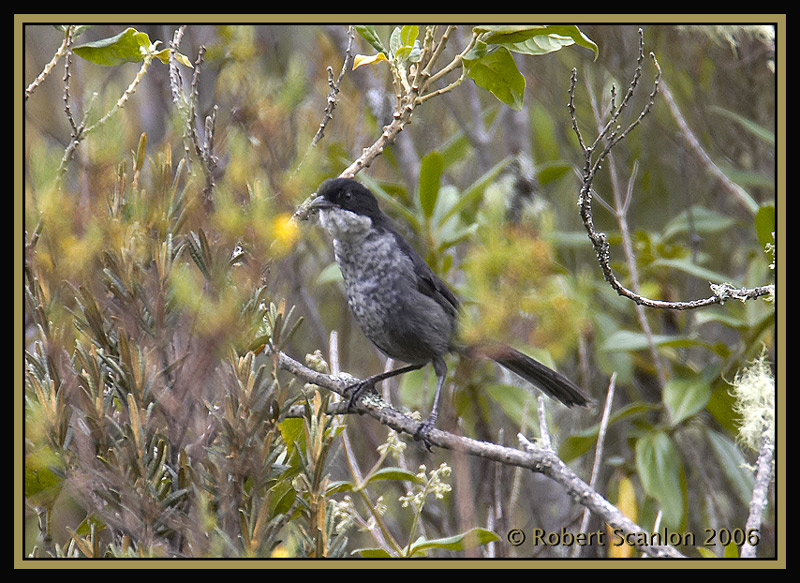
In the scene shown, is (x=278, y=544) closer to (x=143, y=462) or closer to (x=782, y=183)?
(x=143, y=462)

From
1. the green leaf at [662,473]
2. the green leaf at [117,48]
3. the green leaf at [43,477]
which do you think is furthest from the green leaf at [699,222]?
the green leaf at [43,477]

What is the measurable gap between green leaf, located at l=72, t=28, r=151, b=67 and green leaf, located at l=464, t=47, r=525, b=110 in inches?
35.4

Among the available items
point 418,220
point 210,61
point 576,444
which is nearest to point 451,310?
point 418,220

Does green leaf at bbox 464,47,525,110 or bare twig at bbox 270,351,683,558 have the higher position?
green leaf at bbox 464,47,525,110

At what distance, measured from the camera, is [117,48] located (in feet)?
6.93

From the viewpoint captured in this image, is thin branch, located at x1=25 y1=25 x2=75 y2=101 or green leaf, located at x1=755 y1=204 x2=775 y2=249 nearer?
thin branch, located at x1=25 y1=25 x2=75 y2=101

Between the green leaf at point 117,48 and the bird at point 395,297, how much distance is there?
3.86ft

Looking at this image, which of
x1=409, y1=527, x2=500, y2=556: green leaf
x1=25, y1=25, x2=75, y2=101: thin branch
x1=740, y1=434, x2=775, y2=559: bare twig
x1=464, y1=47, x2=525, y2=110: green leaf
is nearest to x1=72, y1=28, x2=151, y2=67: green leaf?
x1=25, y1=25, x2=75, y2=101: thin branch

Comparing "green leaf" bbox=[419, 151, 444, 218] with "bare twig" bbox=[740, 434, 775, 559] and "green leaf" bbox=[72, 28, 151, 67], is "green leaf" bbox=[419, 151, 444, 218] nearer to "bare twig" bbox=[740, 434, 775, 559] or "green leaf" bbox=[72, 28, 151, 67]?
"green leaf" bbox=[72, 28, 151, 67]

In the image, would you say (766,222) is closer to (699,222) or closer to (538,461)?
(699,222)

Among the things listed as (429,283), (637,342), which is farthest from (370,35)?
(637,342)

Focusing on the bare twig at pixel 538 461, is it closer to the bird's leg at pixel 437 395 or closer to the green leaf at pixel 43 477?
the bird's leg at pixel 437 395

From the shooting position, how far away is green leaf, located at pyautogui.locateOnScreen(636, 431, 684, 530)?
322 cm

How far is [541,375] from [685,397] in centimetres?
69
